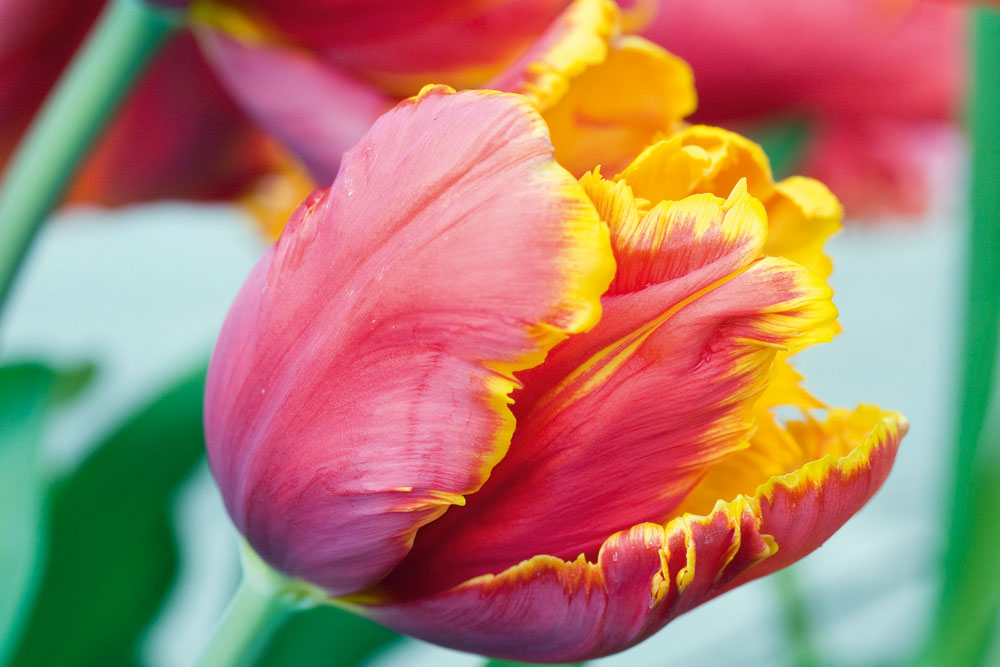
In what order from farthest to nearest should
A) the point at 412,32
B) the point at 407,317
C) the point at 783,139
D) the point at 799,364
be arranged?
the point at 799,364, the point at 783,139, the point at 412,32, the point at 407,317

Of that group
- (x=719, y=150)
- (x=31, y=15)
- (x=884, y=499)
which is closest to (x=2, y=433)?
(x=31, y=15)

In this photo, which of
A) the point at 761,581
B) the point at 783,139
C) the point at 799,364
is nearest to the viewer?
the point at 783,139

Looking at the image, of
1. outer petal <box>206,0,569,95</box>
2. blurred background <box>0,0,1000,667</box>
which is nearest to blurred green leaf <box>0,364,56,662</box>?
blurred background <box>0,0,1000,667</box>

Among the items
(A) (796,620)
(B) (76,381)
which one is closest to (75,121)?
(B) (76,381)

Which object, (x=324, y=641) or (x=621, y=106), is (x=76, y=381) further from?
(x=621, y=106)

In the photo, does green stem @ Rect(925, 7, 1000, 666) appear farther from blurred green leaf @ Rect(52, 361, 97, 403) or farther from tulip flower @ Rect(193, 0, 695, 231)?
blurred green leaf @ Rect(52, 361, 97, 403)

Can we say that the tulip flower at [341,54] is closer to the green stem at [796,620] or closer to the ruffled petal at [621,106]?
the ruffled petal at [621,106]

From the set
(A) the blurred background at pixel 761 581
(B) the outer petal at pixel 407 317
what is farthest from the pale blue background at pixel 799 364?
(B) the outer petal at pixel 407 317
